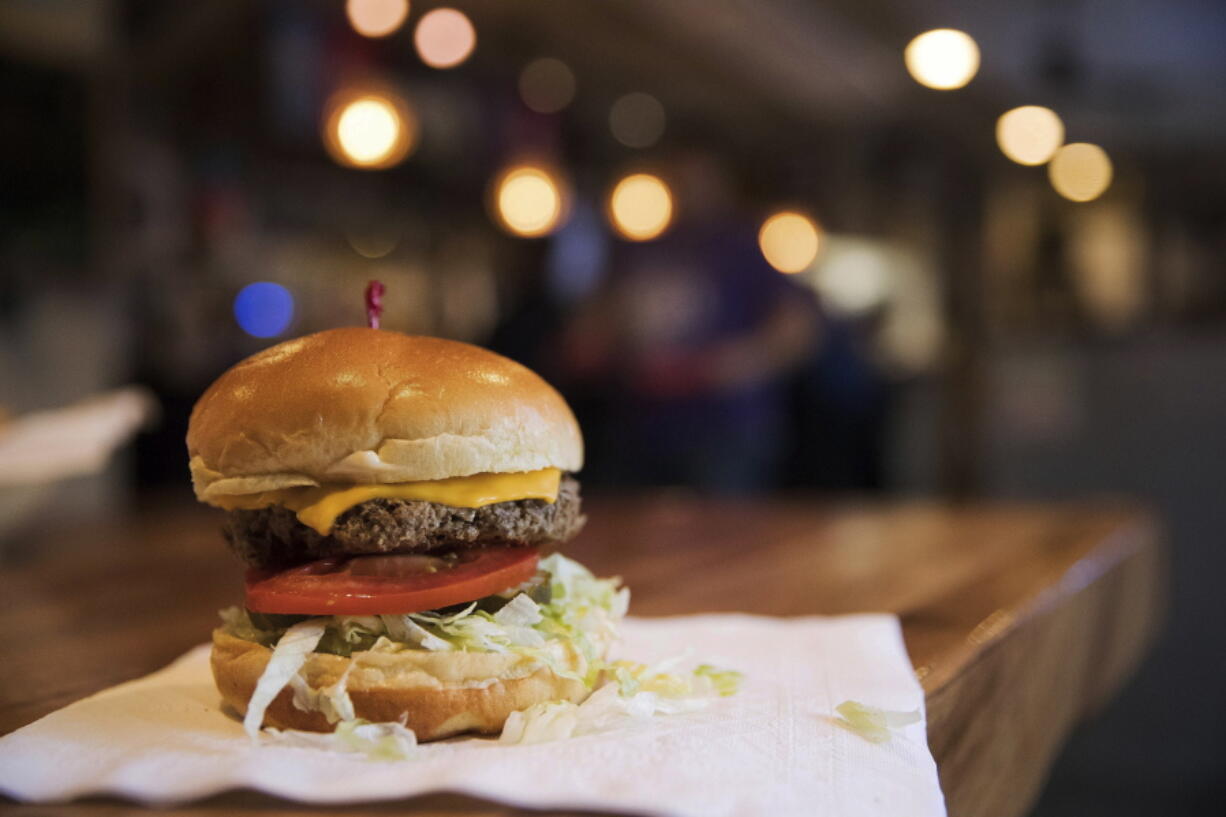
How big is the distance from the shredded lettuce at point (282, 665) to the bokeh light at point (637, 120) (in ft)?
22.2

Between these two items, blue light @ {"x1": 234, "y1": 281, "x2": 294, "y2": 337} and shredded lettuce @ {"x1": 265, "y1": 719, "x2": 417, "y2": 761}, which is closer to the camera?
shredded lettuce @ {"x1": 265, "y1": 719, "x2": 417, "y2": 761}

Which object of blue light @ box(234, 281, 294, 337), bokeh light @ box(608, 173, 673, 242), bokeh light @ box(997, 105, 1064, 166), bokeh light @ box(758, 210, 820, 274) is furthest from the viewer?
blue light @ box(234, 281, 294, 337)

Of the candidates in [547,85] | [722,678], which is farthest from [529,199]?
[722,678]

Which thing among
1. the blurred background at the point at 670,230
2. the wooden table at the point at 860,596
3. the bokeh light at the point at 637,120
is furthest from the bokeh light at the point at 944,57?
the bokeh light at the point at 637,120

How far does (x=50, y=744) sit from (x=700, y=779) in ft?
2.02

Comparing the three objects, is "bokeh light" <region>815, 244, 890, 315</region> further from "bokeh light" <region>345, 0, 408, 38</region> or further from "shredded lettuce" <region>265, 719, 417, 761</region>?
"shredded lettuce" <region>265, 719, 417, 761</region>

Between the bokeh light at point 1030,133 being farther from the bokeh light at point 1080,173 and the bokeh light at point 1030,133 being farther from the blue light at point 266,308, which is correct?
the blue light at point 266,308

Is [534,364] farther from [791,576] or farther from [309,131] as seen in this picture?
[791,576]

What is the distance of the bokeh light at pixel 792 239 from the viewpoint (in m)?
6.32

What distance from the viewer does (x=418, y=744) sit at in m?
1.04

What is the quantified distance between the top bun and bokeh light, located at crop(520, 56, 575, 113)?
18.5ft

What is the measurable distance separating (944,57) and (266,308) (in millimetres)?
4994

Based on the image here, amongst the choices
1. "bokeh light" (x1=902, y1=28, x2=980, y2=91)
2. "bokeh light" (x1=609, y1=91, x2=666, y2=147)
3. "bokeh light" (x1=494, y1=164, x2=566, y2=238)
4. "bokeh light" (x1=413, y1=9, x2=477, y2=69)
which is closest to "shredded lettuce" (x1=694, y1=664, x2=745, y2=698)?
"bokeh light" (x1=902, y1=28, x2=980, y2=91)

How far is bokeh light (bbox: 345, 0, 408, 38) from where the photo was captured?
330 cm
